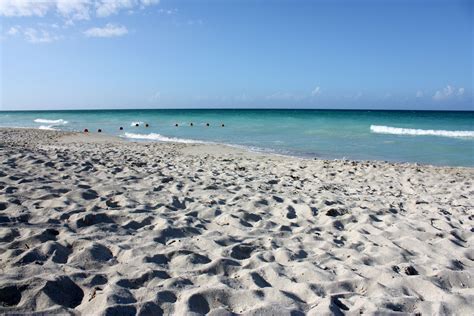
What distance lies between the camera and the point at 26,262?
10.0 ft

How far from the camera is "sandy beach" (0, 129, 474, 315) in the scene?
8.88 ft

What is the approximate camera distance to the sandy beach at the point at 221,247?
2707mm

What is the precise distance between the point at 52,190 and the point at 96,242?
2.00 meters

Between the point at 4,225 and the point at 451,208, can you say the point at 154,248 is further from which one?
the point at 451,208

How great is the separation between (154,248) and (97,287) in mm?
822

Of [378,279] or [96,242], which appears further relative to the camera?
[96,242]

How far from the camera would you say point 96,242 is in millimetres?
3568

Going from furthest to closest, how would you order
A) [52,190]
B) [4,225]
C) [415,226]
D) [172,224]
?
1. [52,190]
2. [415,226]
3. [172,224]
4. [4,225]

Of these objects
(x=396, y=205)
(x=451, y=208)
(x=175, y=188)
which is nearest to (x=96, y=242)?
(x=175, y=188)

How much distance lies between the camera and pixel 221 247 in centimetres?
370

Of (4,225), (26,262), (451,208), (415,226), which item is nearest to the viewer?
(26,262)

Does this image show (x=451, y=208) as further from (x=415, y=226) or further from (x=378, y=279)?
(x=378, y=279)

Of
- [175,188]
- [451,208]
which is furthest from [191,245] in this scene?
[451,208]

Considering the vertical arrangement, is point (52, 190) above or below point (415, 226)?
above
